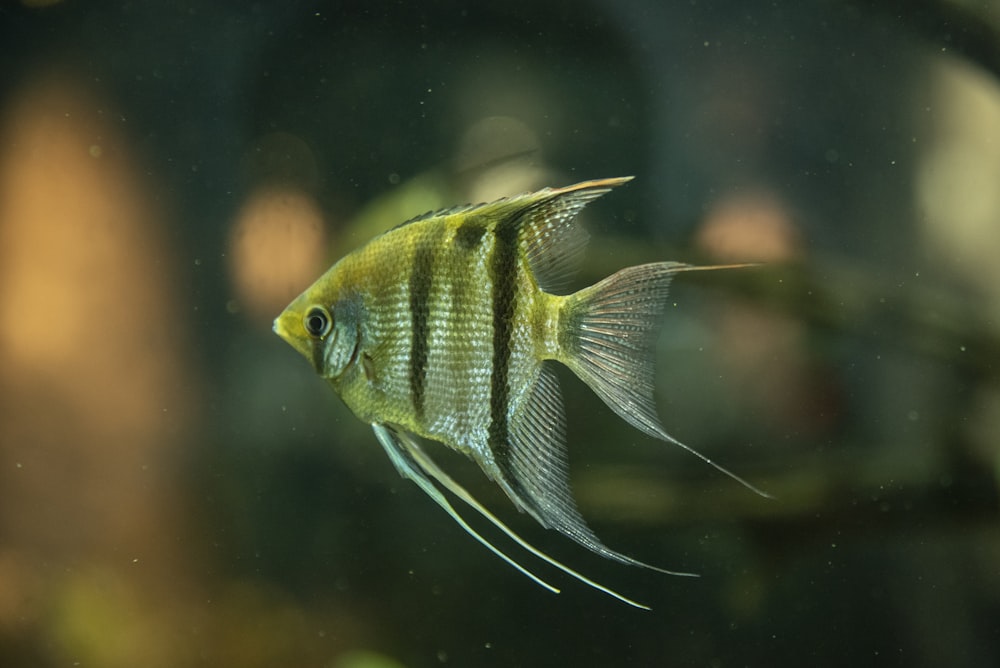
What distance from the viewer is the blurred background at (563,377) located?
2596mm

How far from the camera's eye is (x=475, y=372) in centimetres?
138

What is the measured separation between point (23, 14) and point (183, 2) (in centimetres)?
68

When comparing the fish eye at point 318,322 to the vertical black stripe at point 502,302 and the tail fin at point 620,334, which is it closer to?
the vertical black stripe at point 502,302

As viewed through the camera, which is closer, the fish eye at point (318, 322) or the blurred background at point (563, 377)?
the fish eye at point (318, 322)

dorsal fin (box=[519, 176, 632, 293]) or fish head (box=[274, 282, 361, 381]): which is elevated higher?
dorsal fin (box=[519, 176, 632, 293])

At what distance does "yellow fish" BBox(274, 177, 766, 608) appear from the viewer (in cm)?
138

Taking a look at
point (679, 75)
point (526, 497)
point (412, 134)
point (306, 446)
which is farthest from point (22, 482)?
point (679, 75)

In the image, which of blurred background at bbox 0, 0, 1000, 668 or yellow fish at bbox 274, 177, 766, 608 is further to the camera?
blurred background at bbox 0, 0, 1000, 668

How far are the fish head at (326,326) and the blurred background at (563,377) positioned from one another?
1.14 meters

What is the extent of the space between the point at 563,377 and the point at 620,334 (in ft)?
3.57

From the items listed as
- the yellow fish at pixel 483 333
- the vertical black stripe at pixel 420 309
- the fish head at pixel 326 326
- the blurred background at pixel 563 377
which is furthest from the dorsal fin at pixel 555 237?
the blurred background at pixel 563 377

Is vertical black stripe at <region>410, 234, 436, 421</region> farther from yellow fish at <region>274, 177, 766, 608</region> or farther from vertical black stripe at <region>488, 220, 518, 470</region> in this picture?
vertical black stripe at <region>488, 220, 518, 470</region>

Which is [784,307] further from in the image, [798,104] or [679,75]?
[679,75]

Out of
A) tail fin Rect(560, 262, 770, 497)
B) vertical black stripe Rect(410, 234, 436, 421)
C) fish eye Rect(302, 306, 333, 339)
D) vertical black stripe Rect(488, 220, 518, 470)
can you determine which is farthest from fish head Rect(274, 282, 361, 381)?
tail fin Rect(560, 262, 770, 497)
